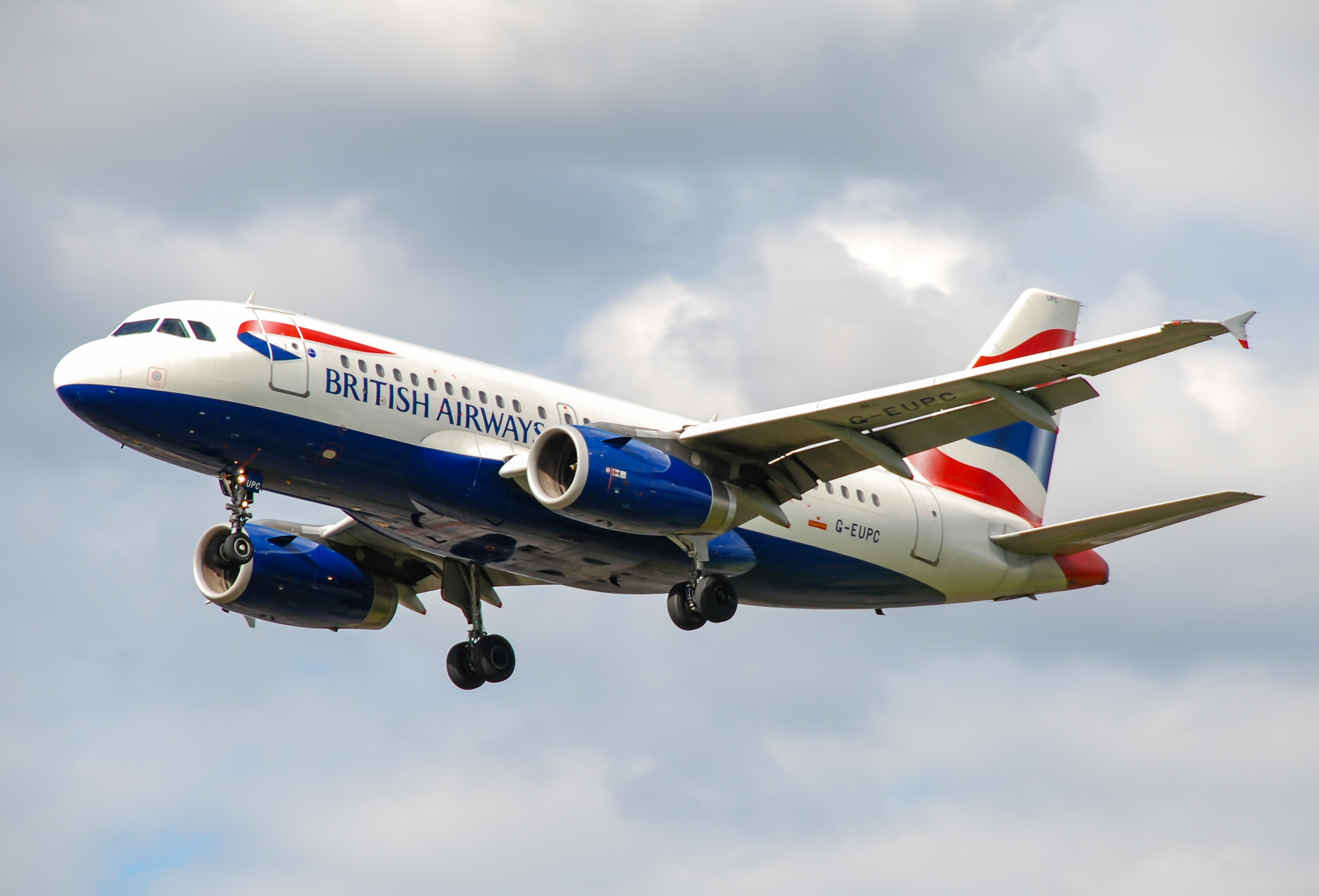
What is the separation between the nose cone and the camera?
102 feet

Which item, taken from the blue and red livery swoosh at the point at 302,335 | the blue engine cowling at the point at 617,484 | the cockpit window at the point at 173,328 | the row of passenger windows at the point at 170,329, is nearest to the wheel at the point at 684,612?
the blue engine cowling at the point at 617,484

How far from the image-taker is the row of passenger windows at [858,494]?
125 feet

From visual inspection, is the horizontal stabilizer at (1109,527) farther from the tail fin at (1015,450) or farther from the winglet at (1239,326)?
the winglet at (1239,326)

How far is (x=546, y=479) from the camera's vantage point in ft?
107

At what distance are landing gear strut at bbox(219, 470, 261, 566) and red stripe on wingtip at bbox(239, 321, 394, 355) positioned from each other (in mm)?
2691

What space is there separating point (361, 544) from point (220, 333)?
1038cm

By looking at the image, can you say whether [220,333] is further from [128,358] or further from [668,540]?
[668,540]

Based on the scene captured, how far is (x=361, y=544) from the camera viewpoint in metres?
40.9

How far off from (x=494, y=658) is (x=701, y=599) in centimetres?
694

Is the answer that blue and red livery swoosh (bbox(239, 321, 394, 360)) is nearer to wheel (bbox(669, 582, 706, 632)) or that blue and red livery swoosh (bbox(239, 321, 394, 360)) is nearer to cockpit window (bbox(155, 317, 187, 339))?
cockpit window (bbox(155, 317, 187, 339))

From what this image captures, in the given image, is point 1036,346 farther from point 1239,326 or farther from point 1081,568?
point 1239,326

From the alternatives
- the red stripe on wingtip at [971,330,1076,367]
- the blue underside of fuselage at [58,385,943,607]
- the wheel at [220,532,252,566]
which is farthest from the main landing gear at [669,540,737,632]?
the red stripe on wingtip at [971,330,1076,367]

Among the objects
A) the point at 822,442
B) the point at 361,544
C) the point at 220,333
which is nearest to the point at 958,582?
the point at 822,442

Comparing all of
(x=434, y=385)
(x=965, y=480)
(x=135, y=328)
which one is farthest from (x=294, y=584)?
(x=965, y=480)
